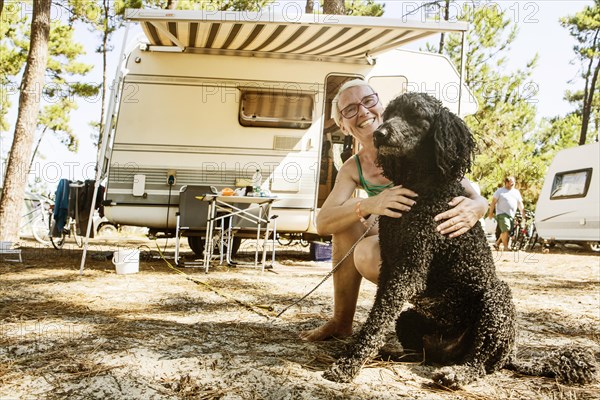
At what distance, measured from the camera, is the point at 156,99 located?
6.50 metres

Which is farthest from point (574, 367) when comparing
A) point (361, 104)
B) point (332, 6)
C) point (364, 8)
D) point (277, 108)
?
point (364, 8)

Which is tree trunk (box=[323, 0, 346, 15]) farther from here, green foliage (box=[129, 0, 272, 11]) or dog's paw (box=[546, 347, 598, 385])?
dog's paw (box=[546, 347, 598, 385])

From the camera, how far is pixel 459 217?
6.42ft

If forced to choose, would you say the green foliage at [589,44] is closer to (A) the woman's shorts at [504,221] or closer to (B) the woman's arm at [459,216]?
(A) the woman's shorts at [504,221]

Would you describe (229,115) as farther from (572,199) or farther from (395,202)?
(572,199)

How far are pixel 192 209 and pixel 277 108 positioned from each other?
167 centimetres

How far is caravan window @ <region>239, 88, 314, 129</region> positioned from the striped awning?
1.57ft

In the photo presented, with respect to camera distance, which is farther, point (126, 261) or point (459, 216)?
point (126, 261)

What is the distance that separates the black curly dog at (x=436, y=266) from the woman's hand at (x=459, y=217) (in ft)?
0.08

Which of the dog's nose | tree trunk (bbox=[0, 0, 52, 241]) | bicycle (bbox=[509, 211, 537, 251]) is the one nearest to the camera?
the dog's nose

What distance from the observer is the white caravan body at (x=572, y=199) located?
974cm

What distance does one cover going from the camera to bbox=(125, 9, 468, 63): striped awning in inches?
210

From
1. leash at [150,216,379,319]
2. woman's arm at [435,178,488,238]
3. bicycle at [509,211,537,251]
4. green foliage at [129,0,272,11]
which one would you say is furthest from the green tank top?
green foliage at [129,0,272,11]

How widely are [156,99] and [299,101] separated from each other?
1774 mm
